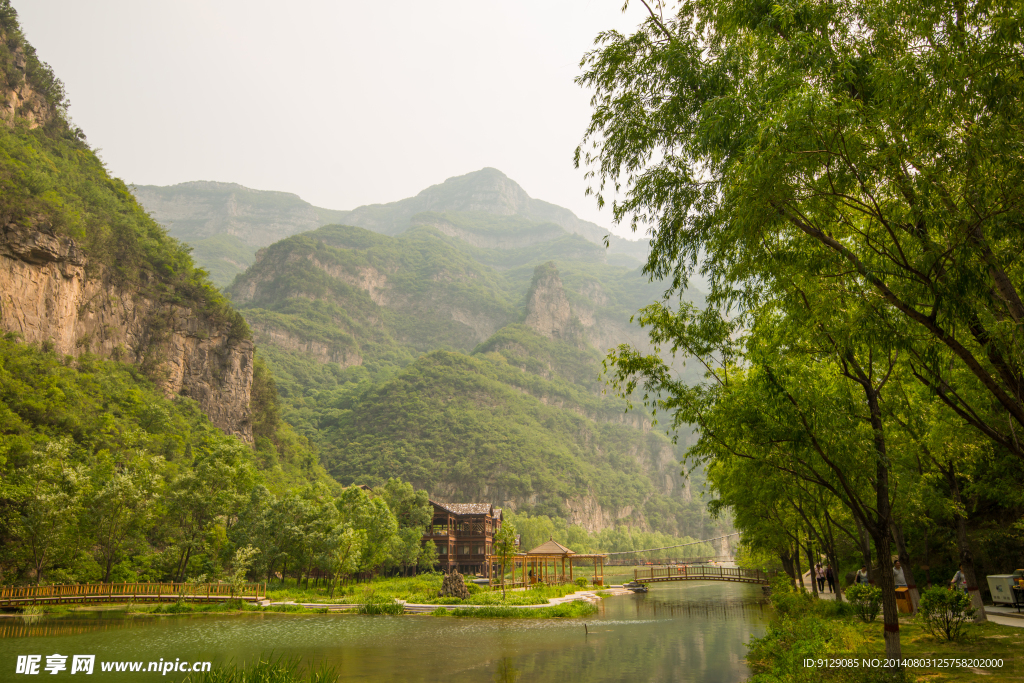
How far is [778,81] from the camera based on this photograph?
655 centimetres

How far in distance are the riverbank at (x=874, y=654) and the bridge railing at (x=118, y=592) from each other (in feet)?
96.4

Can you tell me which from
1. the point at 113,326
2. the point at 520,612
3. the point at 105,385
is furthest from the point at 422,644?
the point at 113,326

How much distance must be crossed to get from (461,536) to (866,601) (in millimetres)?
51534

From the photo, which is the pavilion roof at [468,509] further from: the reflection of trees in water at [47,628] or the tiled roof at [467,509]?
the reflection of trees in water at [47,628]

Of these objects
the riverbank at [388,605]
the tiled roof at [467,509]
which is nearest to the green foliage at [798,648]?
the riverbank at [388,605]

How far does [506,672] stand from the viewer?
14281 millimetres

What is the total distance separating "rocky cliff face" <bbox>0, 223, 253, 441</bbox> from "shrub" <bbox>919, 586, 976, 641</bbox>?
205 feet

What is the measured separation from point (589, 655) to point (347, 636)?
9.50m

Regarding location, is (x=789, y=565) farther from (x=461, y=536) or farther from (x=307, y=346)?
(x=307, y=346)

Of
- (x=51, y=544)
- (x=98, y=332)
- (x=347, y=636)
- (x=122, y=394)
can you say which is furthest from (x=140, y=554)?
(x=98, y=332)

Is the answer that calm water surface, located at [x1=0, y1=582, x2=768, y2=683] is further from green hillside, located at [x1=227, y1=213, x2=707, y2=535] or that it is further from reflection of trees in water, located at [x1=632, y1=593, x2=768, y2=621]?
green hillside, located at [x1=227, y1=213, x2=707, y2=535]

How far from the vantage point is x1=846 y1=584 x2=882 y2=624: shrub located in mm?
16344

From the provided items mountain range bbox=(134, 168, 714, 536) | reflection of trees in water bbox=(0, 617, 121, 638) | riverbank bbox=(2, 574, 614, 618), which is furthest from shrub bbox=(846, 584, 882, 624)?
mountain range bbox=(134, 168, 714, 536)

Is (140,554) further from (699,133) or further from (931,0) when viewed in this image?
(931,0)
